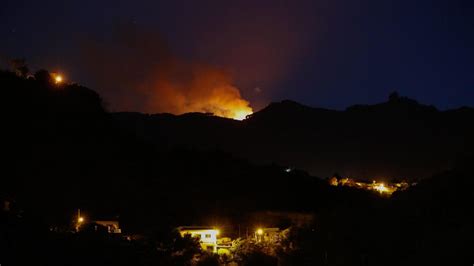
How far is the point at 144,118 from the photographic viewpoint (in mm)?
135875

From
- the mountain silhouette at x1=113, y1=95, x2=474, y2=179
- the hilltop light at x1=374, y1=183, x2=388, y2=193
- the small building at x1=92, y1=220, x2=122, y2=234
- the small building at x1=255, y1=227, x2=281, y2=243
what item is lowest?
the small building at x1=255, y1=227, x2=281, y2=243

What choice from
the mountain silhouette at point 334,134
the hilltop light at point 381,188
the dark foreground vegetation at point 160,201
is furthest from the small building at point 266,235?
the mountain silhouette at point 334,134

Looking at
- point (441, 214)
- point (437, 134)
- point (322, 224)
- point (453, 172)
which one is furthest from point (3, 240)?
point (437, 134)

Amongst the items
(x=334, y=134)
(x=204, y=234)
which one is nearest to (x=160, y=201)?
(x=204, y=234)

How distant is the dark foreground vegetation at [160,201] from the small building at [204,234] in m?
1.55

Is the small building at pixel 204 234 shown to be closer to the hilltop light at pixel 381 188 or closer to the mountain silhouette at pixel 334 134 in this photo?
the hilltop light at pixel 381 188

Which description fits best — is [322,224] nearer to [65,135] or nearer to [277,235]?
[277,235]

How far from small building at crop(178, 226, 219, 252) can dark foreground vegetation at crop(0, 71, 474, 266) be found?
155 cm

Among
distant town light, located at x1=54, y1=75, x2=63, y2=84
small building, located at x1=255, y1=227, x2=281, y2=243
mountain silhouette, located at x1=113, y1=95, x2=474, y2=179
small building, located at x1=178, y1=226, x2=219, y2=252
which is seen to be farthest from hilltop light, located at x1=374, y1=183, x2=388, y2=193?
distant town light, located at x1=54, y1=75, x2=63, y2=84

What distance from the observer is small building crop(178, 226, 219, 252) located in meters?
30.2

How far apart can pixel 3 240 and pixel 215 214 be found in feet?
64.7

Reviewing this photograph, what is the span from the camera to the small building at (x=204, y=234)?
30214 millimetres

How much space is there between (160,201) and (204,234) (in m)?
7.82

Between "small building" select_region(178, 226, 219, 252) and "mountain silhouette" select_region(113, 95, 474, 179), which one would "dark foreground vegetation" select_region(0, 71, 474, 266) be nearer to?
"small building" select_region(178, 226, 219, 252)
